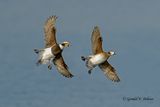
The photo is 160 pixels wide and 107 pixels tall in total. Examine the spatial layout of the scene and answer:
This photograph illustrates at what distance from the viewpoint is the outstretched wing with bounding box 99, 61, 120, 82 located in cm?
9512

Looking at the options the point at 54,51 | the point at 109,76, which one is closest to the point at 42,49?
the point at 54,51

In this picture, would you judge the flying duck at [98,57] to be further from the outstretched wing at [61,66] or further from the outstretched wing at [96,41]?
the outstretched wing at [61,66]

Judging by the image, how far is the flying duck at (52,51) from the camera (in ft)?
304

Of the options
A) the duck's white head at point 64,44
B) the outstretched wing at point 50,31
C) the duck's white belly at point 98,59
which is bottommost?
the duck's white belly at point 98,59

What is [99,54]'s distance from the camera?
93500 mm

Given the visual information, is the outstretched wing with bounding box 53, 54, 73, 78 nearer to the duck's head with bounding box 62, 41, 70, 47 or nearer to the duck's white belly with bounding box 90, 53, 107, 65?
the duck's head with bounding box 62, 41, 70, 47

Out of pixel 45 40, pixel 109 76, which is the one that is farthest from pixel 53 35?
pixel 109 76

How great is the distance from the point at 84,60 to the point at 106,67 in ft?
10.5

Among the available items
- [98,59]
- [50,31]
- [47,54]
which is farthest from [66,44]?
[98,59]

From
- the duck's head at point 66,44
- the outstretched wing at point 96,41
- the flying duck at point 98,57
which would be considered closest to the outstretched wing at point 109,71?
the flying duck at point 98,57

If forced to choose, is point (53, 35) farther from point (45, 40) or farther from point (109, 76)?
point (109, 76)

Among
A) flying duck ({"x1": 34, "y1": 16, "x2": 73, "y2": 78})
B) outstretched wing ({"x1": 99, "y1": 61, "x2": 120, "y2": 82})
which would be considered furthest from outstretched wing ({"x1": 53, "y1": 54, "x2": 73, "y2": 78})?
outstretched wing ({"x1": 99, "y1": 61, "x2": 120, "y2": 82})

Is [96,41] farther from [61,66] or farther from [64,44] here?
[61,66]

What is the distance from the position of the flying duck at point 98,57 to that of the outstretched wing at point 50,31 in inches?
140
